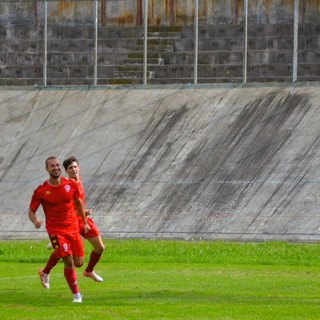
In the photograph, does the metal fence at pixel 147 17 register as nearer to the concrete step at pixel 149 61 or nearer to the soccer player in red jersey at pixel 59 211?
the concrete step at pixel 149 61

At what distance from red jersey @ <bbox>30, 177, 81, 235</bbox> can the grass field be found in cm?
87

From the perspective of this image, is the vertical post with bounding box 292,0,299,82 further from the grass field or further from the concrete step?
the grass field

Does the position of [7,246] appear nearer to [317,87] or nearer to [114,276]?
[114,276]

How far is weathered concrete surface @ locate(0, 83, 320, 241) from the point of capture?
31641 millimetres

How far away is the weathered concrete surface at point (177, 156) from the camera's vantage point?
31.6 m

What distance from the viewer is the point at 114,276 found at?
879 inches

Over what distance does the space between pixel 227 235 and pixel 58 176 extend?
12.4 m

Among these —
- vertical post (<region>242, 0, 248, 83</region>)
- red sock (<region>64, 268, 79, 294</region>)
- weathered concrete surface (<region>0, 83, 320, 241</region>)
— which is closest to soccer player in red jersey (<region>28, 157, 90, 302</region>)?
red sock (<region>64, 268, 79, 294</region>)

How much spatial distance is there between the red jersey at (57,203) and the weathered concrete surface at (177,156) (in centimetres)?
1138

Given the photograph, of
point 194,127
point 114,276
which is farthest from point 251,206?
point 114,276

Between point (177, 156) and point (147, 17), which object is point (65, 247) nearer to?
point (177, 156)

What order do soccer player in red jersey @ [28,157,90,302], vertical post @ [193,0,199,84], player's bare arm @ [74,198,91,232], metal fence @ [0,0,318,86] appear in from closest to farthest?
soccer player in red jersey @ [28,157,90,302] → player's bare arm @ [74,198,91,232] → vertical post @ [193,0,199,84] → metal fence @ [0,0,318,86]

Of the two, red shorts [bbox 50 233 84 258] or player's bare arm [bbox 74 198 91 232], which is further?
player's bare arm [bbox 74 198 91 232]

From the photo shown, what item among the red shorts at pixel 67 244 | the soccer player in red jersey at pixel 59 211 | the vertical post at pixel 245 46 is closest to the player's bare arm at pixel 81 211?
the soccer player in red jersey at pixel 59 211
